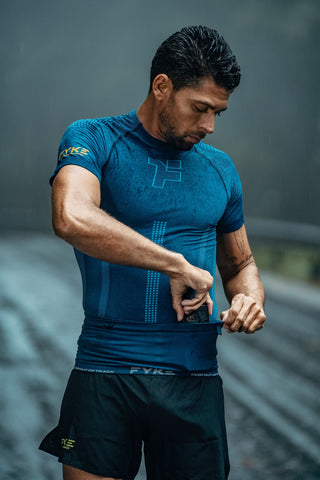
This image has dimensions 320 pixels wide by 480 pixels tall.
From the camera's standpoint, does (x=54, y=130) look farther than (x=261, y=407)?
Yes

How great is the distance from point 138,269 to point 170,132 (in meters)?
0.51

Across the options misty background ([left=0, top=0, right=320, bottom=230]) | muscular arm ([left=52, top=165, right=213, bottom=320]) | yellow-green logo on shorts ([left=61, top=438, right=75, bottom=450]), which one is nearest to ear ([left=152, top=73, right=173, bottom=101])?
muscular arm ([left=52, top=165, right=213, bottom=320])

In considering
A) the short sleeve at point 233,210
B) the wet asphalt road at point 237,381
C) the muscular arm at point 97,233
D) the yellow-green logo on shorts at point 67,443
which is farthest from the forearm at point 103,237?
the wet asphalt road at point 237,381

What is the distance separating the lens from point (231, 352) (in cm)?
782

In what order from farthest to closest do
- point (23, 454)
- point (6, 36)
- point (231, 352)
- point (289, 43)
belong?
point (6, 36) → point (289, 43) → point (231, 352) → point (23, 454)

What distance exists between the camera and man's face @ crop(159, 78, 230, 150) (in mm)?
2383

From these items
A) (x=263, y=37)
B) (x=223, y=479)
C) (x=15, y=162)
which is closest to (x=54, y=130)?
(x=15, y=162)

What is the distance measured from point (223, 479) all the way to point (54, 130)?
3490cm

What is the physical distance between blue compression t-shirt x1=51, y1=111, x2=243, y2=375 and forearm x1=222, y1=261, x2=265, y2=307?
0.25 m

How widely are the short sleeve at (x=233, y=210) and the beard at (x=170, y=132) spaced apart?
28cm

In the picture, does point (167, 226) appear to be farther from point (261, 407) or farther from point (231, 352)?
point (231, 352)

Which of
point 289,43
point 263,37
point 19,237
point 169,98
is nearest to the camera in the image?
point 169,98

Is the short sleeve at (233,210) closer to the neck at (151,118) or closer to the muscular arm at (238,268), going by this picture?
the muscular arm at (238,268)

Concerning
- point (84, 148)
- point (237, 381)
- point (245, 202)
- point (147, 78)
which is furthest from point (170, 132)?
point (147, 78)
